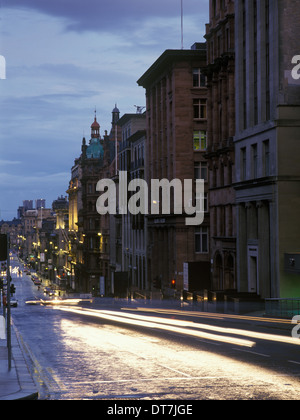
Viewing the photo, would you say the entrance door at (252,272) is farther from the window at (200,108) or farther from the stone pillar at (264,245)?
the window at (200,108)

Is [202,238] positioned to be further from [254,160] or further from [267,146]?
[267,146]

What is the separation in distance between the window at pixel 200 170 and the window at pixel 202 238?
516 cm

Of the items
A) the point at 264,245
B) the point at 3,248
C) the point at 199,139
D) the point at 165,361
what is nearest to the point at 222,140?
the point at 264,245

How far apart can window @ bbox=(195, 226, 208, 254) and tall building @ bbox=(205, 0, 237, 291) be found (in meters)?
9.27

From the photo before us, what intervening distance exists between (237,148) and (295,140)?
9.51 meters

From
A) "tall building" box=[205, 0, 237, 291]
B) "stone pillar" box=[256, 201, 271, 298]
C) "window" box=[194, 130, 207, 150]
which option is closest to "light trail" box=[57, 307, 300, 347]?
"stone pillar" box=[256, 201, 271, 298]

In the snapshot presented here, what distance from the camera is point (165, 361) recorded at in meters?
21.6

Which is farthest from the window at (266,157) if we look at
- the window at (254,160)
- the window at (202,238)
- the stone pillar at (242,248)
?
the window at (202,238)

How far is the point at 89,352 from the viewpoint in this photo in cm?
2467

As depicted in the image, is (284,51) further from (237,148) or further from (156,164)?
(156,164)

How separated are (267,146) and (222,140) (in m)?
10.6

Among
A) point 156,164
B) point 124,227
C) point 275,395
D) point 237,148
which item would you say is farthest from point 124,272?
point 275,395

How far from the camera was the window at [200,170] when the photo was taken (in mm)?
72688

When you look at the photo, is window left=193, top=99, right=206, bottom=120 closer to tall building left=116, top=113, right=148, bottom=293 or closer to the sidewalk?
tall building left=116, top=113, right=148, bottom=293
